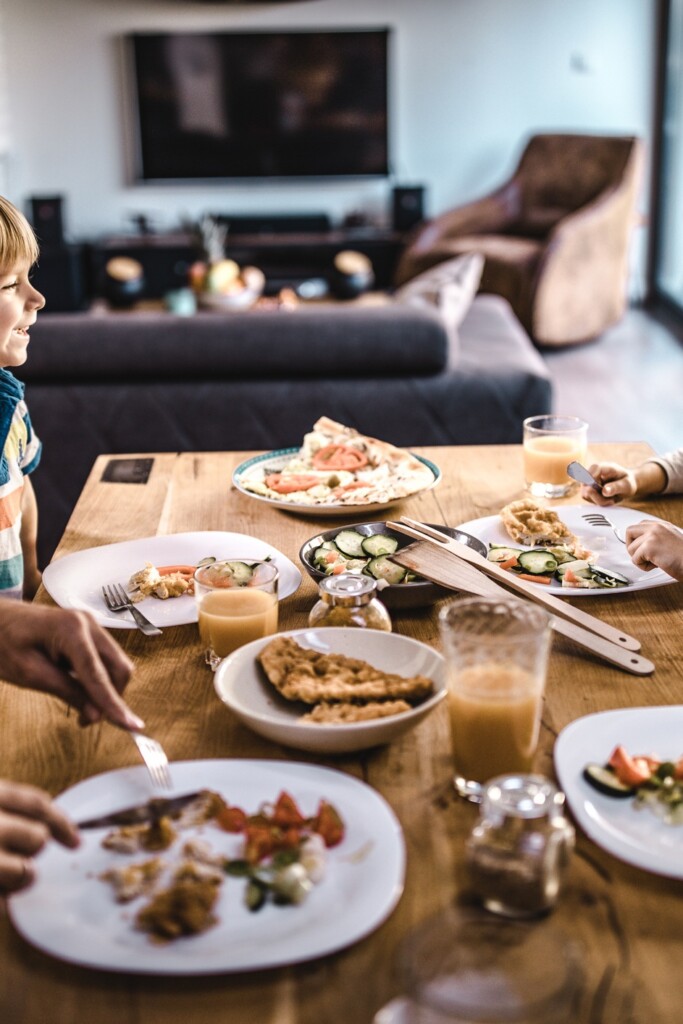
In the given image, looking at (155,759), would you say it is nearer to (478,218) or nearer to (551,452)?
(551,452)

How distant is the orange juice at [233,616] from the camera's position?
1242mm

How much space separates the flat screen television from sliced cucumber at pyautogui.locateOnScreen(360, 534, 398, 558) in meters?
6.75

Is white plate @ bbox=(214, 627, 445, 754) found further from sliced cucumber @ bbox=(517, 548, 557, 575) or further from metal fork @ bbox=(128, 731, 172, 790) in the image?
sliced cucumber @ bbox=(517, 548, 557, 575)

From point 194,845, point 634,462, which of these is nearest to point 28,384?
point 634,462

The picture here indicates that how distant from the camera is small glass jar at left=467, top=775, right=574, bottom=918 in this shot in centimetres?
79

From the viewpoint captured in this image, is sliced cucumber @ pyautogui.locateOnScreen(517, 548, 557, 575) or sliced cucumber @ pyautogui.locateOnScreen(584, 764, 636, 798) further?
sliced cucumber @ pyautogui.locateOnScreen(517, 548, 557, 575)

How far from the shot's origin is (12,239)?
161cm

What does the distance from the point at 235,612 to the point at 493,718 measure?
38 cm

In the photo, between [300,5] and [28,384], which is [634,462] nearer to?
[28,384]

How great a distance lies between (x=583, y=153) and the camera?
273 inches

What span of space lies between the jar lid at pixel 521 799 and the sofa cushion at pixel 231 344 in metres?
2.33

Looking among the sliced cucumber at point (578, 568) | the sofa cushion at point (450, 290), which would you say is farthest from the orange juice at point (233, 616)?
the sofa cushion at point (450, 290)

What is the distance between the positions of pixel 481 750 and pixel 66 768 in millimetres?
390

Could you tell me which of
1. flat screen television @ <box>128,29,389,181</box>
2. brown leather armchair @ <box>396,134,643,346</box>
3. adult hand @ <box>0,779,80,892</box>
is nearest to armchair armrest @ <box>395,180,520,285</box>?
brown leather armchair @ <box>396,134,643,346</box>
